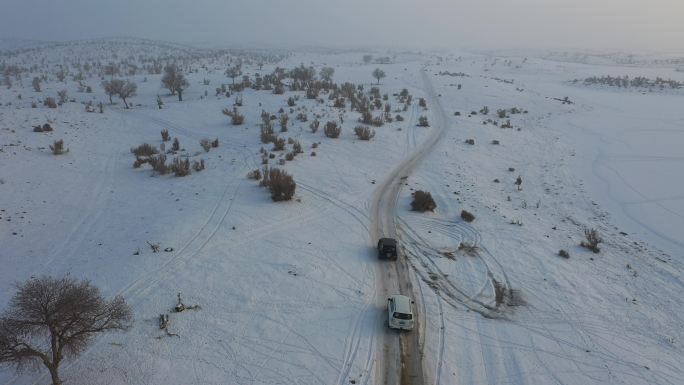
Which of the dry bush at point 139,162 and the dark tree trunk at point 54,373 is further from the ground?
the dry bush at point 139,162

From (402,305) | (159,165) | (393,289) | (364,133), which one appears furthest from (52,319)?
(364,133)

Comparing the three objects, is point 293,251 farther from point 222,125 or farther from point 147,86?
point 147,86

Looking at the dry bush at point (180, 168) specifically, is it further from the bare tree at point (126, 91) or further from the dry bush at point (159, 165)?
the bare tree at point (126, 91)

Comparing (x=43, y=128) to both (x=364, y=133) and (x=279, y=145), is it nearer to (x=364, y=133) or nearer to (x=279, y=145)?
(x=279, y=145)

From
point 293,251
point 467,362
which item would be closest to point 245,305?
point 293,251

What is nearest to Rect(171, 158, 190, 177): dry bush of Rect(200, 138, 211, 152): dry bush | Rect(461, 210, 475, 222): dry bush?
Rect(200, 138, 211, 152): dry bush

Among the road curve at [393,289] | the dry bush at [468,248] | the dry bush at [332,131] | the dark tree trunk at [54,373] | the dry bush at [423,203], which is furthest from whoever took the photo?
the dry bush at [332,131]

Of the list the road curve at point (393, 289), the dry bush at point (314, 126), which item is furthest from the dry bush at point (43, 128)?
the road curve at point (393, 289)

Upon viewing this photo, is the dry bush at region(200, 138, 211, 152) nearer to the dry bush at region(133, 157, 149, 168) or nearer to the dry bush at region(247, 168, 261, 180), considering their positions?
the dry bush at region(133, 157, 149, 168)
